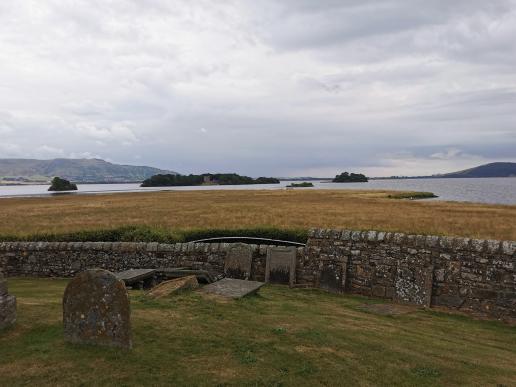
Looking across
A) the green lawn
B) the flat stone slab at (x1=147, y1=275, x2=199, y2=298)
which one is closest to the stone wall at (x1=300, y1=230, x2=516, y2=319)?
the green lawn

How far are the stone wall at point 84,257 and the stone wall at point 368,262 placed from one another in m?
0.04

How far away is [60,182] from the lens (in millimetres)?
142000

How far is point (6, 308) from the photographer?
7.25m

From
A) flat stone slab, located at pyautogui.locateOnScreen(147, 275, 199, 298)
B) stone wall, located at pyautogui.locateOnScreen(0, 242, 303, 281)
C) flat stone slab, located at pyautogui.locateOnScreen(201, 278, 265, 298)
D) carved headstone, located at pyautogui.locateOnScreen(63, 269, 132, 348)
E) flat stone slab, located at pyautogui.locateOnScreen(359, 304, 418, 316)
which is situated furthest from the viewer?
stone wall, located at pyautogui.locateOnScreen(0, 242, 303, 281)

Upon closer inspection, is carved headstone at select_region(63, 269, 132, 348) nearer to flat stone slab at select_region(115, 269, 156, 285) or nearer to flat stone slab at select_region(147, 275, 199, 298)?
flat stone slab at select_region(147, 275, 199, 298)

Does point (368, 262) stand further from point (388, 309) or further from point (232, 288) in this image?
point (232, 288)

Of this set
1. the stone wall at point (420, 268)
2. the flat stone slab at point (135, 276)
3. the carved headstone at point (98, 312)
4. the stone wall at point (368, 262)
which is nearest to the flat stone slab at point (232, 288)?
the flat stone slab at point (135, 276)

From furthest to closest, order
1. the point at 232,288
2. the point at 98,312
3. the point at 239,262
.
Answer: the point at 239,262
the point at 232,288
the point at 98,312

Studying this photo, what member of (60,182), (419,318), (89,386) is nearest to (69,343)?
(89,386)

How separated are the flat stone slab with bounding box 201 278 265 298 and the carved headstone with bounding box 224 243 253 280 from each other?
3.12 metres

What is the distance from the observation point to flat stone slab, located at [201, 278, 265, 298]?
438 inches

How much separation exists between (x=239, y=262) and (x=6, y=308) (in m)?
9.48

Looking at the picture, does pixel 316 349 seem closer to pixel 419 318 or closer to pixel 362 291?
pixel 419 318

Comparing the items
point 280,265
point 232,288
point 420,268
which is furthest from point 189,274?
point 420,268
